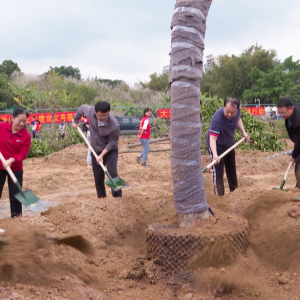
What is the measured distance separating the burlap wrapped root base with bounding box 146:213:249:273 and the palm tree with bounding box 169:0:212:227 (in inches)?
7.9

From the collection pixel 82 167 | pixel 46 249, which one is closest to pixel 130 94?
pixel 82 167

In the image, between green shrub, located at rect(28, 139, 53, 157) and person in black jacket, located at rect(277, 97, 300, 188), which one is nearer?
person in black jacket, located at rect(277, 97, 300, 188)

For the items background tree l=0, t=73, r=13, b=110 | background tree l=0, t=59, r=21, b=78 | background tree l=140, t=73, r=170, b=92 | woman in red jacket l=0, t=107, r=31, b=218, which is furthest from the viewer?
background tree l=140, t=73, r=170, b=92

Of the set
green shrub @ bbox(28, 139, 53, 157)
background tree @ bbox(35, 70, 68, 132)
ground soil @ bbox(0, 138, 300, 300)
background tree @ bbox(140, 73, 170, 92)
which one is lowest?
ground soil @ bbox(0, 138, 300, 300)

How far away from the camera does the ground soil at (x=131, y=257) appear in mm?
2943

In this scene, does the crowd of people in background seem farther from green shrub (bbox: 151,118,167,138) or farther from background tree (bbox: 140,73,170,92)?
background tree (bbox: 140,73,170,92)

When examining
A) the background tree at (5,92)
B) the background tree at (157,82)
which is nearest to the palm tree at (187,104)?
the background tree at (5,92)

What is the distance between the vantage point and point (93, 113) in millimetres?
5414

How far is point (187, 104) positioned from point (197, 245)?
1.22 m

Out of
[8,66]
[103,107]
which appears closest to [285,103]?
[103,107]

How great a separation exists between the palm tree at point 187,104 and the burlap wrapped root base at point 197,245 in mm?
200

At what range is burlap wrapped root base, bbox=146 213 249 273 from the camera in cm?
320

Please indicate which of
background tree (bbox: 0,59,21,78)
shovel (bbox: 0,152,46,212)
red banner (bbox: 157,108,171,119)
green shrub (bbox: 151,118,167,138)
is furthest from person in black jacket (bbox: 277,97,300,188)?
background tree (bbox: 0,59,21,78)

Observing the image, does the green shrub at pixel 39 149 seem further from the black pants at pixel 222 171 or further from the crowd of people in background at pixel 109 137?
the black pants at pixel 222 171
